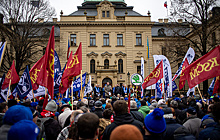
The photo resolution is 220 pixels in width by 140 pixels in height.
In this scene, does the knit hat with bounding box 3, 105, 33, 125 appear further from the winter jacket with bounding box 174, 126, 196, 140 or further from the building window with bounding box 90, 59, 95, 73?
the building window with bounding box 90, 59, 95, 73

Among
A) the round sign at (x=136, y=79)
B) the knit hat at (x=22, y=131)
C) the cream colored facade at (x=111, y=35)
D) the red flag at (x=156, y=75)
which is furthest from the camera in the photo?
the cream colored facade at (x=111, y=35)

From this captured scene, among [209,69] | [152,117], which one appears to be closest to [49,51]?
[152,117]

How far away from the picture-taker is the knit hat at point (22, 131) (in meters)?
2.14

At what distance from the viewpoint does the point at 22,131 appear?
217cm

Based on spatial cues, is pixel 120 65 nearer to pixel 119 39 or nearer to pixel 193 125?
pixel 119 39

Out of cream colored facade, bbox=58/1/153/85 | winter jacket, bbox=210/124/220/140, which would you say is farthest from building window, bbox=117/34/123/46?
winter jacket, bbox=210/124/220/140

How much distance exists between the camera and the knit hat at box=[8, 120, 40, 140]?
2.14m

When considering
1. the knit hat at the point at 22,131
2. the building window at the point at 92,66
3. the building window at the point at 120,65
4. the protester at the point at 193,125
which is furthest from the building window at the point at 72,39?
the knit hat at the point at 22,131

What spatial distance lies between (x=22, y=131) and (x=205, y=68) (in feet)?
19.9

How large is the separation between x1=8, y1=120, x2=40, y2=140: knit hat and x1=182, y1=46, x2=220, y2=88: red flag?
575cm

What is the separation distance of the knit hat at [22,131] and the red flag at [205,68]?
18.9 ft

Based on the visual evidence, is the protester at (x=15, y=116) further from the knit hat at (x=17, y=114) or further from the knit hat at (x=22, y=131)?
the knit hat at (x=22, y=131)

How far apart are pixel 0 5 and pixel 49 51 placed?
21.1 meters

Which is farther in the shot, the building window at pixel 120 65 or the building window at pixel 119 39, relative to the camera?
the building window at pixel 119 39
